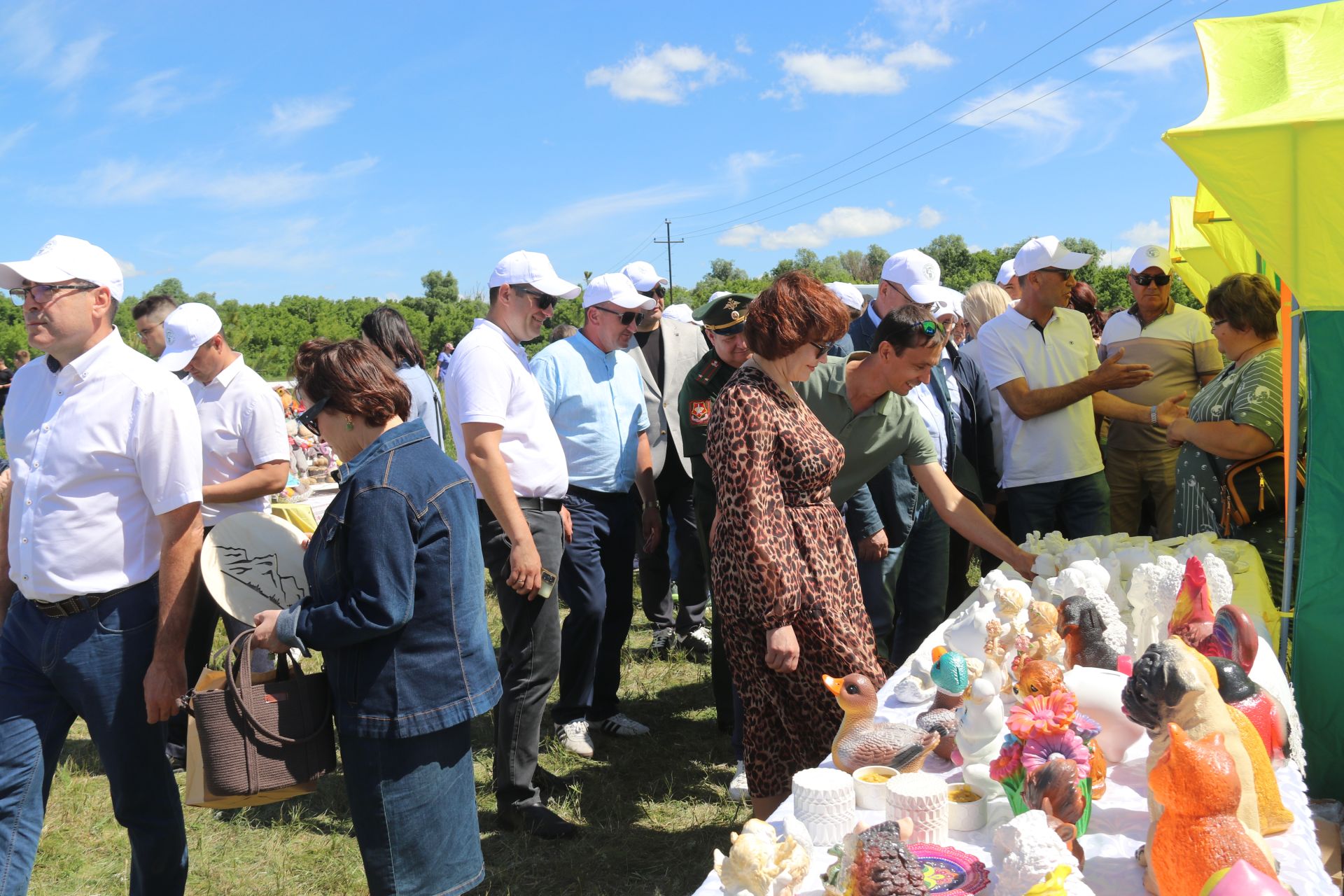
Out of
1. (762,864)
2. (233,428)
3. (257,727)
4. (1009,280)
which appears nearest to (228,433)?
(233,428)

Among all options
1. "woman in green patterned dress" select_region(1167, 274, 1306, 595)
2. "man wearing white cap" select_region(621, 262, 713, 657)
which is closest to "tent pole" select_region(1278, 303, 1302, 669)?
"woman in green patterned dress" select_region(1167, 274, 1306, 595)

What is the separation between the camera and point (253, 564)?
2.44 meters

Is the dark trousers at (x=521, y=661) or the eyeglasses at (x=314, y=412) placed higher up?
the eyeglasses at (x=314, y=412)

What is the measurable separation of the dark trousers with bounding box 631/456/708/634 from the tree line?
13.5m

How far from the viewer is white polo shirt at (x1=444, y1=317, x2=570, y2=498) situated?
2.97 meters

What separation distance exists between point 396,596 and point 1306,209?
2.18m

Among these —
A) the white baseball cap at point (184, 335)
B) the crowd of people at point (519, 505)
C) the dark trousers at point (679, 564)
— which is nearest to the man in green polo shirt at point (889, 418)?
the crowd of people at point (519, 505)

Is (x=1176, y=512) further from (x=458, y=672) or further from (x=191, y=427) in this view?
(x=191, y=427)

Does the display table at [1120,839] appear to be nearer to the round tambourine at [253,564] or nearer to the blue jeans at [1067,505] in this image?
the round tambourine at [253,564]

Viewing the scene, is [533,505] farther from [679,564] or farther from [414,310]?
[414,310]

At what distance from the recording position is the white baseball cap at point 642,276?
5125mm

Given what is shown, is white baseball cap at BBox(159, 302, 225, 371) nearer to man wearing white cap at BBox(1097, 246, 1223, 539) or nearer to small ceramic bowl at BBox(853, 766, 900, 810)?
small ceramic bowl at BBox(853, 766, 900, 810)

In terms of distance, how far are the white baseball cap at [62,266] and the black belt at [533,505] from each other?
1236 millimetres

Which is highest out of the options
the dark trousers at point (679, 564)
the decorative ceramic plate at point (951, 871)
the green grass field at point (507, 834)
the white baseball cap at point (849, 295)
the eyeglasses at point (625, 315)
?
the white baseball cap at point (849, 295)
